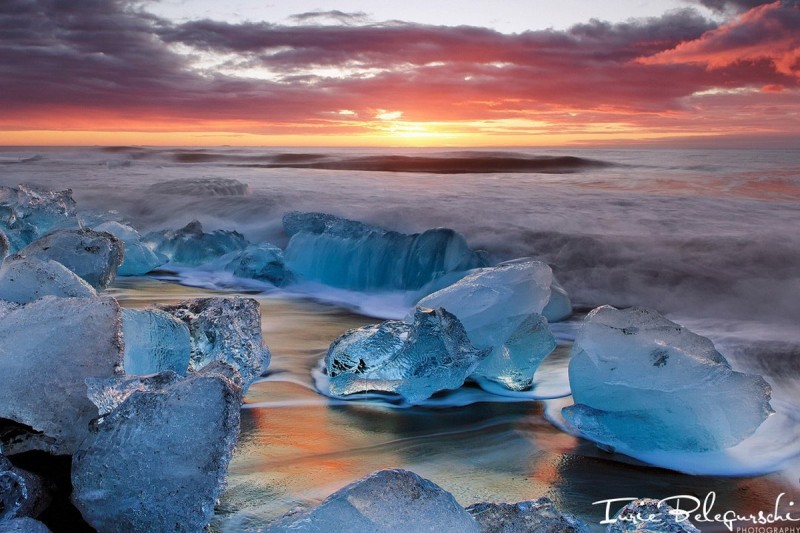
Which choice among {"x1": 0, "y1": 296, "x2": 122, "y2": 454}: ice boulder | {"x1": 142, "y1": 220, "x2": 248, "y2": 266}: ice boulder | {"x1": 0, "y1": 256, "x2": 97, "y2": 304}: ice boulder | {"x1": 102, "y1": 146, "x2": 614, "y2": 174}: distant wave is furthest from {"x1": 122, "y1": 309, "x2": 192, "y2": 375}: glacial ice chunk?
{"x1": 102, "y1": 146, "x2": 614, "y2": 174}: distant wave

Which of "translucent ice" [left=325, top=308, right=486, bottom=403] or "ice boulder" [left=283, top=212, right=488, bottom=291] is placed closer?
"translucent ice" [left=325, top=308, right=486, bottom=403]

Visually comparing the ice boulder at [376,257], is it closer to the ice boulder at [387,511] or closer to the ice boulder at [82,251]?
the ice boulder at [82,251]

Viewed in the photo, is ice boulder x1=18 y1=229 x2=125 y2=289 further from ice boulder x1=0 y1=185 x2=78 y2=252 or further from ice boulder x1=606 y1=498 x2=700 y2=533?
ice boulder x1=606 y1=498 x2=700 y2=533

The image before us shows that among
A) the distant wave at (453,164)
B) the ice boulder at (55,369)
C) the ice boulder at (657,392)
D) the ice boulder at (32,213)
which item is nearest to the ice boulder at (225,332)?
the ice boulder at (55,369)

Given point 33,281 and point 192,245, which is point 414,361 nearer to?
point 33,281

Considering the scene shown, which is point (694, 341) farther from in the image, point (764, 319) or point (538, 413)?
point (764, 319)

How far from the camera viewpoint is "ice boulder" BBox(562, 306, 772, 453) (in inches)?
78.5

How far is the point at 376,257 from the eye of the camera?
464 centimetres

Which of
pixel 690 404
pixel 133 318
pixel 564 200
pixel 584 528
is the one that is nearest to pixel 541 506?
pixel 584 528

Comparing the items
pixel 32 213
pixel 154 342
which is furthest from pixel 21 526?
pixel 32 213

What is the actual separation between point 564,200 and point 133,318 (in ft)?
21.6

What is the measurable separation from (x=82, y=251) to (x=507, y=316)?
8.12 ft

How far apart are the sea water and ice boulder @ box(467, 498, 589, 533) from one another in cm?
29

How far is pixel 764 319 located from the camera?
149 inches
